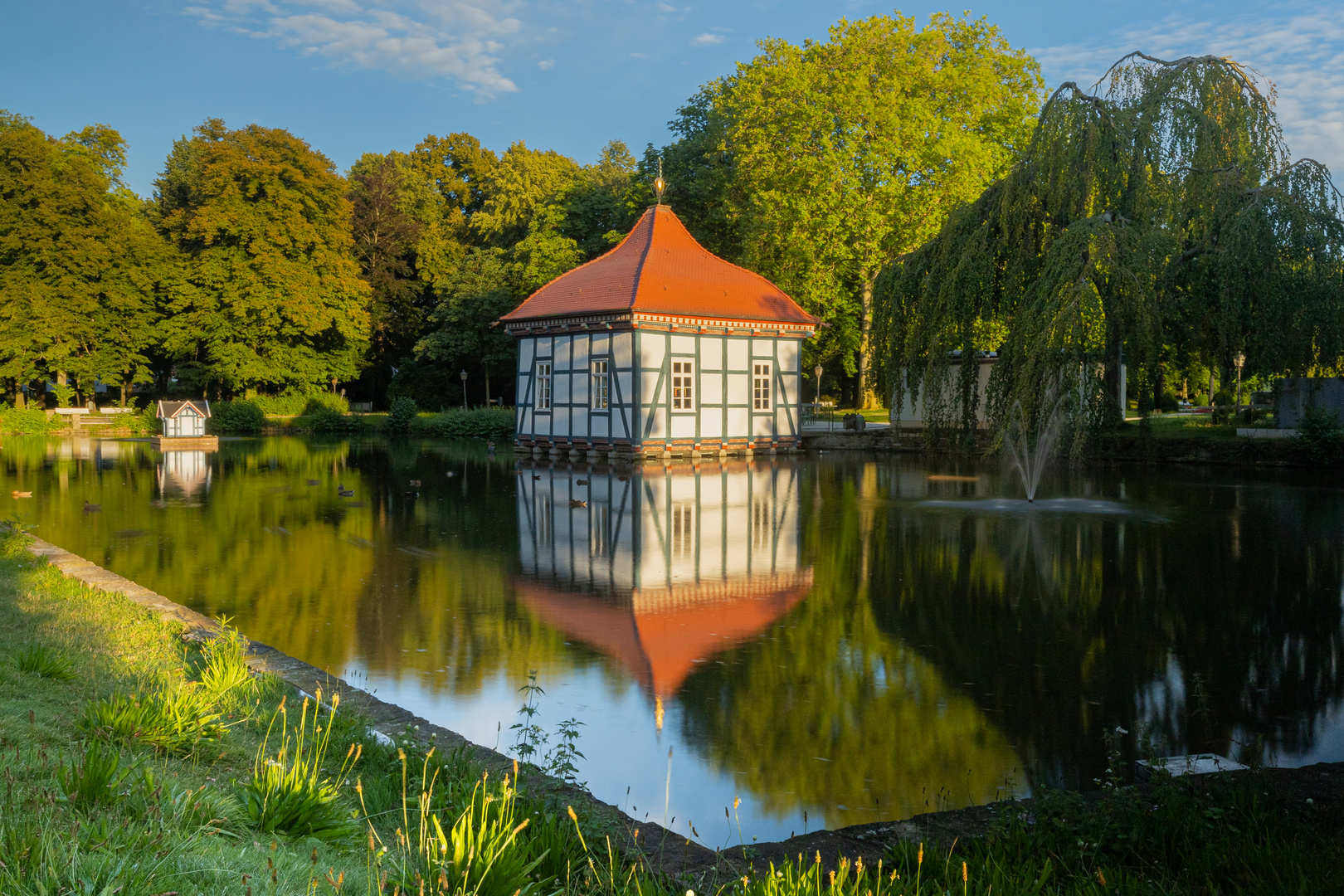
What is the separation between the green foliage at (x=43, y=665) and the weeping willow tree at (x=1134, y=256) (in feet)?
46.4

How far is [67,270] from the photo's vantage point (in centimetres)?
4216

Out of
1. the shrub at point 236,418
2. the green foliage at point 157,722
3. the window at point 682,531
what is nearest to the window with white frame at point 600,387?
the window at point 682,531

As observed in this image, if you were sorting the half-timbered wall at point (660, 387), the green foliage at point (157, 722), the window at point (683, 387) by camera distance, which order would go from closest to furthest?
the green foliage at point (157, 722), the half-timbered wall at point (660, 387), the window at point (683, 387)

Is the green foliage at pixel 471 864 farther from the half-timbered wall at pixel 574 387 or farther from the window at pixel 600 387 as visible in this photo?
the window at pixel 600 387

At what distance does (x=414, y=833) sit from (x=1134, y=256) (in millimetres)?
15746

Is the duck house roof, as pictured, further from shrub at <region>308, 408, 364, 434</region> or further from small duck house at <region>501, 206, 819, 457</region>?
small duck house at <region>501, 206, 819, 457</region>

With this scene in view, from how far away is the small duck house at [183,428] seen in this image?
30531 millimetres

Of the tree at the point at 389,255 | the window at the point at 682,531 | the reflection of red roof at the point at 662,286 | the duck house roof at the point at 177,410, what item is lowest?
the window at the point at 682,531

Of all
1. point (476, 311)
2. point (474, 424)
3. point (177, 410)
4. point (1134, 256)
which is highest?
point (476, 311)

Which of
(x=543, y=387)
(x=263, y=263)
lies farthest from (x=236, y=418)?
(x=543, y=387)

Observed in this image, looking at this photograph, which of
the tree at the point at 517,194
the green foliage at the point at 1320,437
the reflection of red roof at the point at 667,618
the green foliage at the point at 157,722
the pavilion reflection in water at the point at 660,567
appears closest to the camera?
the green foliage at the point at 157,722

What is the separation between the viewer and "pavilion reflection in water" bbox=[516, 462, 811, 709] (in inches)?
292

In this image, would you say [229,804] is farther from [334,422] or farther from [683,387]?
[334,422]

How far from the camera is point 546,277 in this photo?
3991 cm
